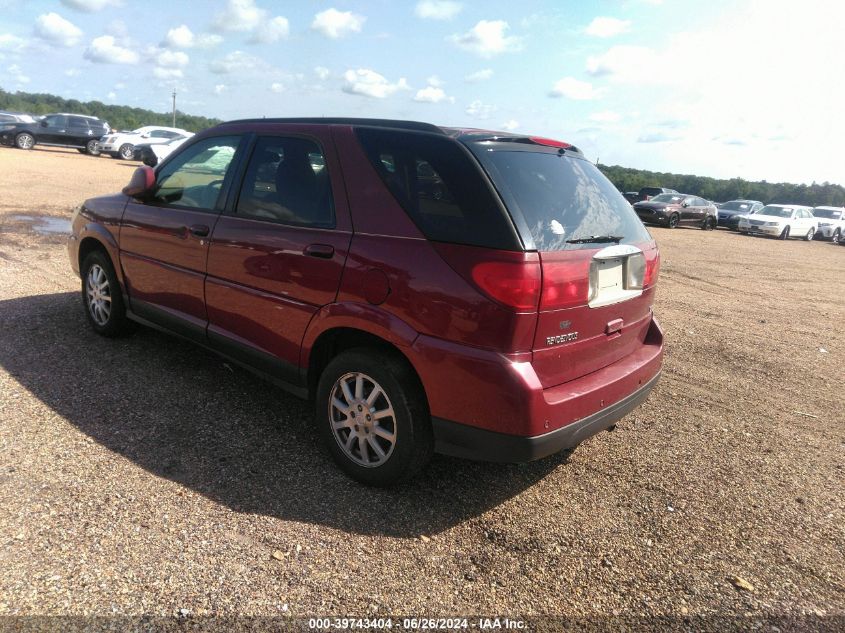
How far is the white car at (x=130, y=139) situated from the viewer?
2991 cm

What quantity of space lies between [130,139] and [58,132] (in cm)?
407

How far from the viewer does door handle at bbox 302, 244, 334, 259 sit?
10.3ft

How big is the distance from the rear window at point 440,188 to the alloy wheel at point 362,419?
34.0 inches

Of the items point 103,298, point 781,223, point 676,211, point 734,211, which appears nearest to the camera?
point 103,298

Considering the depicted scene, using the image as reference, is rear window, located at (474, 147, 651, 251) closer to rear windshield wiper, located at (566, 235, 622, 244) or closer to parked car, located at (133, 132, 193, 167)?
rear windshield wiper, located at (566, 235, 622, 244)

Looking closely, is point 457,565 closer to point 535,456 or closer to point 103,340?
point 535,456

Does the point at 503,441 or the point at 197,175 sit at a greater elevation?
the point at 197,175

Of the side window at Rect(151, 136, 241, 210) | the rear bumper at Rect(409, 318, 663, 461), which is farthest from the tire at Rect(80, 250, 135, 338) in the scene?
the rear bumper at Rect(409, 318, 663, 461)

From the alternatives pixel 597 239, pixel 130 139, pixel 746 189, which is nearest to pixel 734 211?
pixel 130 139

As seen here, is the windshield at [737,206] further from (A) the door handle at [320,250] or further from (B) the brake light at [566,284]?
(A) the door handle at [320,250]

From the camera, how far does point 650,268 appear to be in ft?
11.3

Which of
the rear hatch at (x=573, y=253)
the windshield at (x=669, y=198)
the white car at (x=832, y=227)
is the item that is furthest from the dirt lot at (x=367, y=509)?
the white car at (x=832, y=227)

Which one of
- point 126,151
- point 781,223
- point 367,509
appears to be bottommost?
point 367,509

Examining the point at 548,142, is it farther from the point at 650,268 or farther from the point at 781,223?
the point at 781,223
